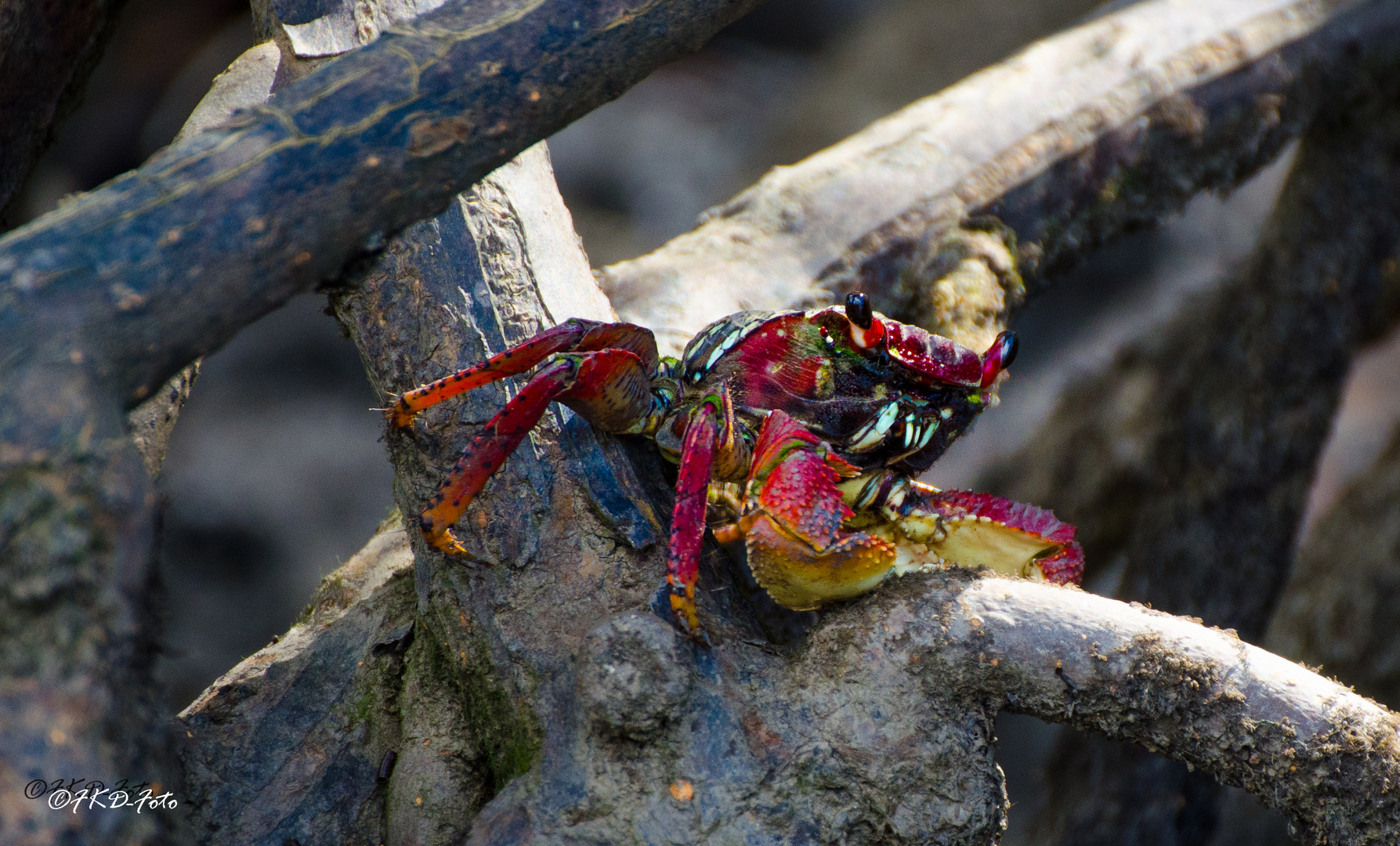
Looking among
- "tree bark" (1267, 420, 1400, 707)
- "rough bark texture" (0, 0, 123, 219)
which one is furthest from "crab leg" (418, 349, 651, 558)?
"tree bark" (1267, 420, 1400, 707)

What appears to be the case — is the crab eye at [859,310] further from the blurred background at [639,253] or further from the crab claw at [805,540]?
the blurred background at [639,253]

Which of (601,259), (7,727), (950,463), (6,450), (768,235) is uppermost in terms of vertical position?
(6,450)

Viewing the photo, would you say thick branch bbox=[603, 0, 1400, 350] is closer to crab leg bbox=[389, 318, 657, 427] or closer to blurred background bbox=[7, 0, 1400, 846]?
blurred background bbox=[7, 0, 1400, 846]

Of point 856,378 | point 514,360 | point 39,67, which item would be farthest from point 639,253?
point 514,360

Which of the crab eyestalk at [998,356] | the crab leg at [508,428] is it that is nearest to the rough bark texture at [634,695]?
the crab leg at [508,428]

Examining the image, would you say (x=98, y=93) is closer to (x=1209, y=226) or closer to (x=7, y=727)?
(x=7, y=727)

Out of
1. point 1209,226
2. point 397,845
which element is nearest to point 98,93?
Result: point 397,845

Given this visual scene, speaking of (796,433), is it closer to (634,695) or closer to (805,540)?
(805,540)
